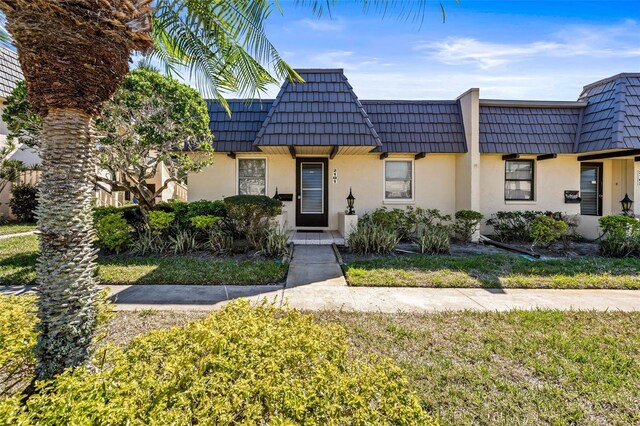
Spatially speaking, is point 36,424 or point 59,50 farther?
point 59,50

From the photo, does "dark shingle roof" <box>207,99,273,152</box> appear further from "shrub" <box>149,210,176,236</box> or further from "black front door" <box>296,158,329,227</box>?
"shrub" <box>149,210,176,236</box>

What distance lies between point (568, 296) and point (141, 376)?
6602 millimetres

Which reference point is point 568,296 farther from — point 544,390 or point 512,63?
point 512,63

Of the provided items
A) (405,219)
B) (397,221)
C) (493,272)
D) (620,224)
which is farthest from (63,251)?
(620,224)

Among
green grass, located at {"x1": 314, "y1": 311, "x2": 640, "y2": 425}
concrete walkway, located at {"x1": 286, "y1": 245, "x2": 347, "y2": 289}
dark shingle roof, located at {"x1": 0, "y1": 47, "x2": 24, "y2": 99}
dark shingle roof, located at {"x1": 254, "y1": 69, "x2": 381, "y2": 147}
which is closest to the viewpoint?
green grass, located at {"x1": 314, "y1": 311, "x2": 640, "y2": 425}

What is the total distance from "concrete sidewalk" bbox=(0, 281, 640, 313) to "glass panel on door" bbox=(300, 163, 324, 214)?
592 centimetres

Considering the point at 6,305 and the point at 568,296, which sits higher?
the point at 6,305

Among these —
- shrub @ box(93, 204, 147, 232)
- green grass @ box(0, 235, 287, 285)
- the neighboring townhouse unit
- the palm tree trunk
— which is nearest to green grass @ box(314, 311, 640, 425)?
green grass @ box(0, 235, 287, 285)

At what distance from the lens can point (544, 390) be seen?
9.32ft

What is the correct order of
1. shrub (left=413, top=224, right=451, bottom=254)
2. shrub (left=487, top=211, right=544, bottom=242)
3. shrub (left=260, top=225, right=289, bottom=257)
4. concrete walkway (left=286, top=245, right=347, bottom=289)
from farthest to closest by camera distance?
1. shrub (left=487, top=211, right=544, bottom=242)
2. shrub (left=413, top=224, right=451, bottom=254)
3. shrub (left=260, top=225, right=289, bottom=257)
4. concrete walkway (left=286, top=245, right=347, bottom=289)

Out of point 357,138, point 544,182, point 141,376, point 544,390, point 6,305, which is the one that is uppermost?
point 357,138

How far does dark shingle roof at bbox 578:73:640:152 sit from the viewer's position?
9.47 meters

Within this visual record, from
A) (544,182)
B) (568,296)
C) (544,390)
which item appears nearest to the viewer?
(544,390)

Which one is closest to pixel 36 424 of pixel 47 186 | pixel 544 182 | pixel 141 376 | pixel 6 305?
pixel 141 376
